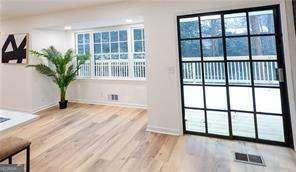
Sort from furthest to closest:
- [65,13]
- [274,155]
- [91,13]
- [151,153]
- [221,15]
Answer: [65,13] < [91,13] < [221,15] < [151,153] < [274,155]

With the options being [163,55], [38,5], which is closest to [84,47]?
[38,5]

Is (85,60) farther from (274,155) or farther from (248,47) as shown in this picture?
(274,155)

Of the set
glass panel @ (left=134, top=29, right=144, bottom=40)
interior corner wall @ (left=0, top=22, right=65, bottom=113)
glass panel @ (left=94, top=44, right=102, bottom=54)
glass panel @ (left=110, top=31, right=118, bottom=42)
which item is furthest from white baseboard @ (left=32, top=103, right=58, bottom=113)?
glass panel @ (left=134, top=29, right=144, bottom=40)

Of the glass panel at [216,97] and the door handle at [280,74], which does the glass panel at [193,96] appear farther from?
the door handle at [280,74]

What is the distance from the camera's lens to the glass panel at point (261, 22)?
2.71 metres

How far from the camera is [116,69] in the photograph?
533cm

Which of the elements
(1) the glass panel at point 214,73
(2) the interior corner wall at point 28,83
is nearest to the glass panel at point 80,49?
(2) the interior corner wall at point 28,83

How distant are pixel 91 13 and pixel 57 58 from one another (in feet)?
5.25

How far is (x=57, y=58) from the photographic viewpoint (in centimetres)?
496

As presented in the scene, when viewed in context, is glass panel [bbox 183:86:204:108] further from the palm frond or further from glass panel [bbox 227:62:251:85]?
the palm frond

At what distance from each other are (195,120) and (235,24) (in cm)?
154

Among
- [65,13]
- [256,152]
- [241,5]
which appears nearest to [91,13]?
[65,13]

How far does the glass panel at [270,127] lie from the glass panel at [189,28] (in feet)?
4.95

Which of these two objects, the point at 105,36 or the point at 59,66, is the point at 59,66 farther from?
the point at 105,36
